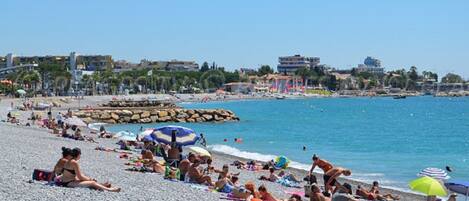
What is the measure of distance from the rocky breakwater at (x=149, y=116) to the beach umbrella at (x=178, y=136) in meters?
36.4

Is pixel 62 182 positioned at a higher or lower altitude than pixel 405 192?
higher

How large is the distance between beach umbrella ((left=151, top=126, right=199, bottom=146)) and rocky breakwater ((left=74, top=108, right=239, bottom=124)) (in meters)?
36.4

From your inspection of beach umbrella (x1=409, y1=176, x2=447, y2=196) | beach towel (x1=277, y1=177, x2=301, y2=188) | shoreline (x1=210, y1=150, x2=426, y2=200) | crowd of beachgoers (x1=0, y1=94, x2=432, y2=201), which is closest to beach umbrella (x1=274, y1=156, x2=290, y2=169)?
crowd of beachgoers (x1=0, y1=94, x2=432, y2=201)

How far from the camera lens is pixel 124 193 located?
553 inches

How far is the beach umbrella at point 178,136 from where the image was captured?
2438 centimetres

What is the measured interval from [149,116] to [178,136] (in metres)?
40.9

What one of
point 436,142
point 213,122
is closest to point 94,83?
point 213,122

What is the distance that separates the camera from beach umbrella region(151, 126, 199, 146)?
24375 mm

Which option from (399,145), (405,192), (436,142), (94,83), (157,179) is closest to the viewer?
(157,179)

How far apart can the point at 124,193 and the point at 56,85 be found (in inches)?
4939

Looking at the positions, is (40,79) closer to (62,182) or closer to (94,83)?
(94,83)

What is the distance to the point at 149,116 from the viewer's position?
65000 mm

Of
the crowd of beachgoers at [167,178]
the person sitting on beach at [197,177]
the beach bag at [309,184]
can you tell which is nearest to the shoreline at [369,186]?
the crowd of beachgoers at [167,178]

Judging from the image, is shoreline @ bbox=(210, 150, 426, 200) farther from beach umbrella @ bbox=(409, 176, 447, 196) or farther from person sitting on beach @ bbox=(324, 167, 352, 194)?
beach umbrella @ bbox=(409, 176, 447, 196)
